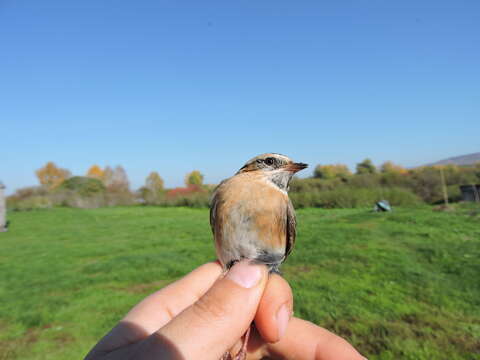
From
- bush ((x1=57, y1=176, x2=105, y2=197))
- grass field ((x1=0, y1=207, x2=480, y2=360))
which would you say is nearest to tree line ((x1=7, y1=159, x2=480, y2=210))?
grass field ((x1=0, y1=207, x2=480, y2=360))

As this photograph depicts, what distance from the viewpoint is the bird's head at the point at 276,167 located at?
2740 mm

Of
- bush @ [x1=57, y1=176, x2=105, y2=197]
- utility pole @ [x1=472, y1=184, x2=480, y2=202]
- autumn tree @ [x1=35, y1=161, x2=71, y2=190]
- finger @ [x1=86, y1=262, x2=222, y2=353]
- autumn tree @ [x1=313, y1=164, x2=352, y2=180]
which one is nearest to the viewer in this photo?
finger @ [x1=86, y1=262, x2=222, y2=353]

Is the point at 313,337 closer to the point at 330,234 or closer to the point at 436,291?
the point at 436,291

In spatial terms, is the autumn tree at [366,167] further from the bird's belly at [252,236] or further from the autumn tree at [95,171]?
the autumn tree at [95,171]

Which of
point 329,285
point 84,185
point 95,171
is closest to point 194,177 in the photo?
point 84,185

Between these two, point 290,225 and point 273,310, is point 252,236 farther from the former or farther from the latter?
point 273,310

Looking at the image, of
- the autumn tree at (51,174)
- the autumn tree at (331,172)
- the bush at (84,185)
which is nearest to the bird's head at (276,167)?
the autumn tree at (331,172)

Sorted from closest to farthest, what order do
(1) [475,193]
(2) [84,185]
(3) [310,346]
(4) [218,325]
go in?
(4) [218,325], (3) [310,346], (1) [475,193], (2) [84,185]

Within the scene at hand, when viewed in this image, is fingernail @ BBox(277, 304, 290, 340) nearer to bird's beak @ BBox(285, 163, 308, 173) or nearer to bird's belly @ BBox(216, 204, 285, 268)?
bird's belly @ BBox(216, 204, 285, 268)

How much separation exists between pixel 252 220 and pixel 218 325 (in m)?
0.77

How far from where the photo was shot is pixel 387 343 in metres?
4.73

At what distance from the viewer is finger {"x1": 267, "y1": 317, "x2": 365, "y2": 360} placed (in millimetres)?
2725

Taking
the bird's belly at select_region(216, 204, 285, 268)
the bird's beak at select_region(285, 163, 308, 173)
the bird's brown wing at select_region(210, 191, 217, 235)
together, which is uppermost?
the bird's beak at select_region(285, 163, 308, 173)

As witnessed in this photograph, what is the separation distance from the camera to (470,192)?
22.7 meters
